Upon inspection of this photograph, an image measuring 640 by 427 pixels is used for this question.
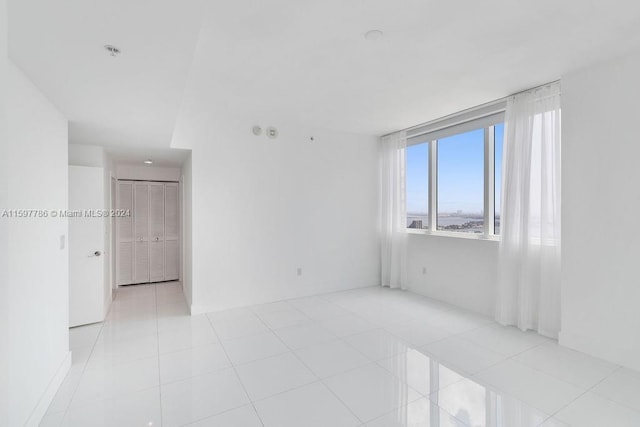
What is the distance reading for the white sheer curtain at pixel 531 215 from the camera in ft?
10.6

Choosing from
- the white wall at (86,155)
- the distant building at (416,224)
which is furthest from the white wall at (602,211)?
the white wall at (86,155)

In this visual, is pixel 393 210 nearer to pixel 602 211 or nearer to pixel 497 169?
pixel 497 169

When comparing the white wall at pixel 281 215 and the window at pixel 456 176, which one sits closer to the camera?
the window at pixel 456 176

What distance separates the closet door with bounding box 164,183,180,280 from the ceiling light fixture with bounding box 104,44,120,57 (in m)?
4.80

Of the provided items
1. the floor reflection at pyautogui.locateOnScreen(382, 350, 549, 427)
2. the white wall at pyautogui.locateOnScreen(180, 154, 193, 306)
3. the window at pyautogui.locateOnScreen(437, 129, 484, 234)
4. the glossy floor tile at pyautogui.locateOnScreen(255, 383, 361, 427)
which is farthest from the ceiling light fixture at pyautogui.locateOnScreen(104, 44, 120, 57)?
the window at pyautogui.locateOnScreen(437, 129, 484, 234)

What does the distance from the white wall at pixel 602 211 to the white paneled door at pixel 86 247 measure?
534 centimetres

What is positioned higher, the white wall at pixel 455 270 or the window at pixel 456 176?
the window at pixel 456 176

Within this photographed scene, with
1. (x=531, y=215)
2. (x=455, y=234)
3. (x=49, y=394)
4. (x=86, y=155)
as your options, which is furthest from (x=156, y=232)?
(x=531, y=215)

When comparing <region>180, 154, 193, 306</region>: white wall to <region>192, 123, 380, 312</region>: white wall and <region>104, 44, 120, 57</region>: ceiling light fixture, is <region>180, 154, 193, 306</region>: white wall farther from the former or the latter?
<region>104, 44, 120, 57</region>: ceiling light fixture

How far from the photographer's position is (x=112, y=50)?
169cm

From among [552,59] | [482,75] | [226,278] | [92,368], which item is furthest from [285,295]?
[552,59]

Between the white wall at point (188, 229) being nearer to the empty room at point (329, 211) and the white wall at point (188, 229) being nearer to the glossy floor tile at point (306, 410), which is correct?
the empty room at point (329, 211)

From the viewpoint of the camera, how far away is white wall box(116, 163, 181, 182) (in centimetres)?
577

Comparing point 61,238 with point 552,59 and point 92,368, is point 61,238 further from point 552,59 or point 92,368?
point 552,59
